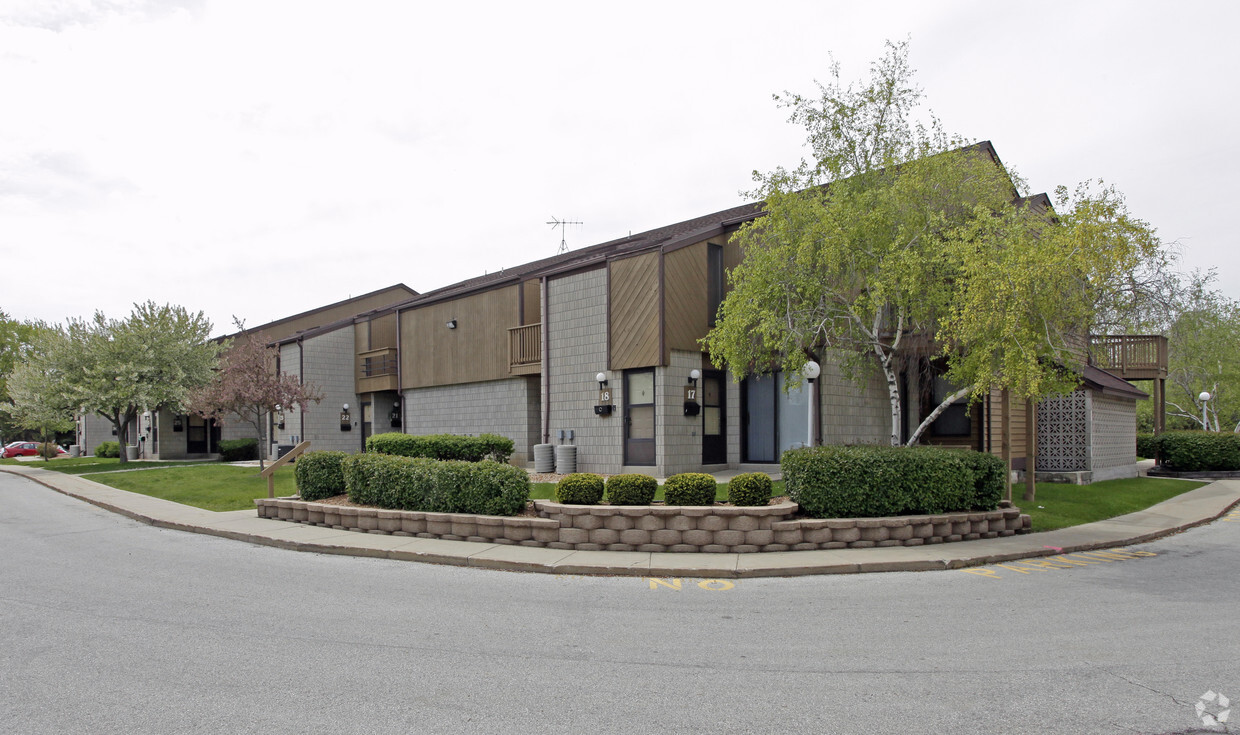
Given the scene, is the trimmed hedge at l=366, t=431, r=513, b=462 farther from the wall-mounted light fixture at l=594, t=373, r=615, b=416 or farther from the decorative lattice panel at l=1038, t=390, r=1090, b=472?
the decorative lattice panel at l=1038, t=390, r=1090, b=472

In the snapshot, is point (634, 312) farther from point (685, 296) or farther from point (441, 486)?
point (441, 486)

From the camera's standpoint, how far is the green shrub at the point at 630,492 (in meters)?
10.4

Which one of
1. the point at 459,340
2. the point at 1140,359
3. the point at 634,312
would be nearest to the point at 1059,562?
the point at 634,312

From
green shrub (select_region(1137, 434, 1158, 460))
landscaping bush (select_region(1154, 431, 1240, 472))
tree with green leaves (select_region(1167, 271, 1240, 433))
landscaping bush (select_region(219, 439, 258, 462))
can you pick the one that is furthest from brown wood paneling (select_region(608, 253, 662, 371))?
Answer: tree with green leaves (select_region(1167, 271, 1240, 433))

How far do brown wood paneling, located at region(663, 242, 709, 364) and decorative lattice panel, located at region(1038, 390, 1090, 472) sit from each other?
8833mm

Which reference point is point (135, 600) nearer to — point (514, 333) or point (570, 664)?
point (570, 664)

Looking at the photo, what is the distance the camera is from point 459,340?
79.0 feet

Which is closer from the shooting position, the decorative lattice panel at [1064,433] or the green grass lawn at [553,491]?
the green grass lawn at [553,491]

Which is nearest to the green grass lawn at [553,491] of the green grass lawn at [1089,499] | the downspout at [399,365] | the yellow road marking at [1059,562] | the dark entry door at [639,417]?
the dark entry door at [639,417]

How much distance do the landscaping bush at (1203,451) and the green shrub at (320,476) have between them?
23607 mm

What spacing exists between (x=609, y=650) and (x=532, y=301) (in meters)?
16.7

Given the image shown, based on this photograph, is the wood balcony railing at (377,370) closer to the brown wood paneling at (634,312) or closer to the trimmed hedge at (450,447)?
the trimmed hedge at (450,447)

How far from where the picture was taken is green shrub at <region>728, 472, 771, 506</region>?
10484mm

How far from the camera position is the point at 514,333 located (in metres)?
21.3
